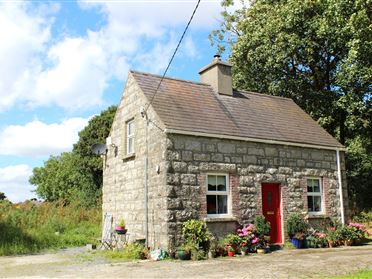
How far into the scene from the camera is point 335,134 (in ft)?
83.9

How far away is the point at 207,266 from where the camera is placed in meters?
10.5

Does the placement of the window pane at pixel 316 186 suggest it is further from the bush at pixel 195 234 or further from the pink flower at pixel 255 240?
the bush at pixel 195 234

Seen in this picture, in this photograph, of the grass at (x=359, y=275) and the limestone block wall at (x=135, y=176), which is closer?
the grass at (x=359, y=275)

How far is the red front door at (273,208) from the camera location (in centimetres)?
1472

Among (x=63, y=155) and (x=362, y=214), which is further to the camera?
(x=63, y=155)

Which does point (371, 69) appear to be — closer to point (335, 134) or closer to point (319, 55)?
point (319, 55)

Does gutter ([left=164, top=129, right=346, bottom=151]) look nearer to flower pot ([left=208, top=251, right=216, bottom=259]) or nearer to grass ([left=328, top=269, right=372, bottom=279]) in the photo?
flower pot ([left=208, top=251, right=216, bottom=259])

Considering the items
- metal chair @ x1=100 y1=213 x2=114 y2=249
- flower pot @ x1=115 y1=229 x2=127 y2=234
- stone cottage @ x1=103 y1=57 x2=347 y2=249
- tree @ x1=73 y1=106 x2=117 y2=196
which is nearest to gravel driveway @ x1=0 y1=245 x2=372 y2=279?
flower pot @ x1=115 y1=229 x2=127 y2=234

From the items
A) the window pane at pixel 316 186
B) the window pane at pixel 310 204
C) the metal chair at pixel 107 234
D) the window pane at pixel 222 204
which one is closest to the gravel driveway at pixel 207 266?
the window pane at pixel 222 204

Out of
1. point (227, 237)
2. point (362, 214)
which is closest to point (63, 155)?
point (362, 214)

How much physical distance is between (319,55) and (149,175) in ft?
Result: 50.1

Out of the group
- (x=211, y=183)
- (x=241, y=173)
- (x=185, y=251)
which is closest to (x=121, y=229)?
(x=185, y=251)

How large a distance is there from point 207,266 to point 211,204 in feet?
10.5

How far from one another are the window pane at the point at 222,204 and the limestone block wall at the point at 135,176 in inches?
82.5
